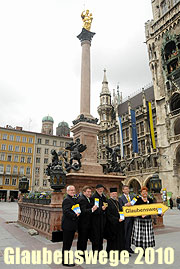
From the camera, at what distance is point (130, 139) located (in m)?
46.7

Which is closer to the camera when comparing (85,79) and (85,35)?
(85,79)

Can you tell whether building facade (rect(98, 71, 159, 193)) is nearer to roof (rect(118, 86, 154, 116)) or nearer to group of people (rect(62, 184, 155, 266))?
roof (rect(118, 86, 154, 116))

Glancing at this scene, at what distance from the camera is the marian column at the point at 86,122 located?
14.0m

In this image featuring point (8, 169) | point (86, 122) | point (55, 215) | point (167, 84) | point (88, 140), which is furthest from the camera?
point (8, 169)

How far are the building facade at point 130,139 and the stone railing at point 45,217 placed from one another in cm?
3041

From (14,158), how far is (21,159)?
1696 mm

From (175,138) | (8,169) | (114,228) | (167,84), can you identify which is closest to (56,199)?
(114,228)

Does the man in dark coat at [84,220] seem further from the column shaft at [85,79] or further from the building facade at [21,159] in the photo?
the building facade at [21,159]

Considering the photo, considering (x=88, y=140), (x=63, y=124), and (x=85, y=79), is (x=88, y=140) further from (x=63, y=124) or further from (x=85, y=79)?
(x=63, y=124)

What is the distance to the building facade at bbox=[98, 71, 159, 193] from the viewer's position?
4056 cm

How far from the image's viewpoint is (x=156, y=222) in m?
10.6

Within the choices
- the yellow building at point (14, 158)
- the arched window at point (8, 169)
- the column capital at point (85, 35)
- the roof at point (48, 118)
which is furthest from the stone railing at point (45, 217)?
the roof at point (48, 118)

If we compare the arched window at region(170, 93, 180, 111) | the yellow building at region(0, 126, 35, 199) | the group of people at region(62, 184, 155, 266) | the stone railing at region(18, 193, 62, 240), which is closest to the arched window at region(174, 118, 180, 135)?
the arched window at region(170, 93, 180, 111)

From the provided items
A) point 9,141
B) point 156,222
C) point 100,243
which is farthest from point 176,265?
point 9,141
